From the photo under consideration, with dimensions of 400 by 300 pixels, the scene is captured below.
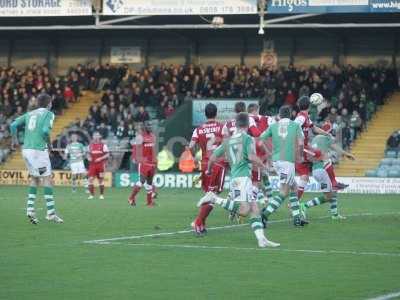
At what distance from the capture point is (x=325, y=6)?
37.4 meters

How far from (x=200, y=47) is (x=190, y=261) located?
3504 cm

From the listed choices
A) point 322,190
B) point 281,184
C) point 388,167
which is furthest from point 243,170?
point 388,167

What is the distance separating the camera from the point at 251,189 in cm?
1602

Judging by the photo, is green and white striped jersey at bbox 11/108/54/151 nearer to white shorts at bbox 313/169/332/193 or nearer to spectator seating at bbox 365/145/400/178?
white shorts at bbox 313/169/332/193

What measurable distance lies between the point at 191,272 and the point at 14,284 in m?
2.25

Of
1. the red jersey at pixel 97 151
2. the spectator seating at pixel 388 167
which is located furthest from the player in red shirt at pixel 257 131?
the spectator seating at pixel 388 167

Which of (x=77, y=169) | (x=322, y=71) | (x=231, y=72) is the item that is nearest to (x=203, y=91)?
(x=231, y=72)

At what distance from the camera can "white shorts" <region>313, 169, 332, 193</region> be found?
21.7 meters

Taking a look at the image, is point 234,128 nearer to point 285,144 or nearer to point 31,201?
point 285,144

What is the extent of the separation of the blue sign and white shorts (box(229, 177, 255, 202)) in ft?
72.1

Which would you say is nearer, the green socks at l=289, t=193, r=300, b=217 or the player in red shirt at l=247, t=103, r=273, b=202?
the green socks at l=289, t=193, r=300, b=217

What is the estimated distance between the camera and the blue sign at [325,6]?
36844mm

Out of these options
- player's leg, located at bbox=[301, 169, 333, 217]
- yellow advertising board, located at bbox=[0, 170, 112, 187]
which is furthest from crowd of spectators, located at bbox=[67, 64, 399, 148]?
player's leg, located at bbox=[301, 169, 333, 217]

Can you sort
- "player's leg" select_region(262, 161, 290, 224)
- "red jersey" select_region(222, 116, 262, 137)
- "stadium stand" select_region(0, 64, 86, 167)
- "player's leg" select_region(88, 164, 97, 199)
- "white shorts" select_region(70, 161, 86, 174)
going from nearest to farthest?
1. "red jersey" select_region(222, 116, 262, 137)
2. "player's leg" select_region(262, 161, 290, 224)
3. "player's leg" select_region(88, 164, 97, 199)
4. "white shorts" select_region(70, 161, 86, 174)
5. "stadium stand" select_region(0, 64, 86, 167)
